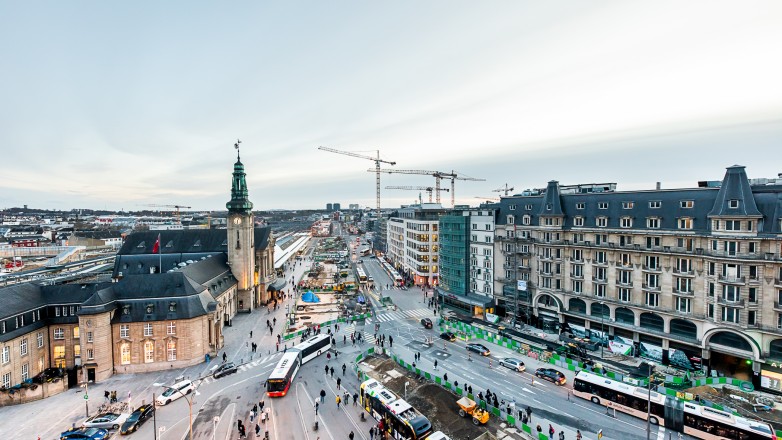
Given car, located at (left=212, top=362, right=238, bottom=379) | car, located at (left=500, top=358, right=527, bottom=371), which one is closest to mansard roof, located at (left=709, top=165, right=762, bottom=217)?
car, located at (left=500, top=358, right=527, bottom=371)

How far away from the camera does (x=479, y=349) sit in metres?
53.1

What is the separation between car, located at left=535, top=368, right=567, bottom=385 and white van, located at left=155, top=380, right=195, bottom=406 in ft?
141

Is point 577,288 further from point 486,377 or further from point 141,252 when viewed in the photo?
point 141,252

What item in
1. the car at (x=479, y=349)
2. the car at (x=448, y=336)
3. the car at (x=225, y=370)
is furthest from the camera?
the car at (x=448, y=336)

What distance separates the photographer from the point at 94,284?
55438mm

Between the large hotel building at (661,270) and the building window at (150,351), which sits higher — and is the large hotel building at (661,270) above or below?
above

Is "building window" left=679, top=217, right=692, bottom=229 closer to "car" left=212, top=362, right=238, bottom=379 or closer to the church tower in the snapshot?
"car" left=212, top=362, right=238, bottom=379

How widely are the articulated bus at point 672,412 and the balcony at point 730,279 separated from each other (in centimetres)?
1774

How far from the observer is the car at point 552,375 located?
142ft

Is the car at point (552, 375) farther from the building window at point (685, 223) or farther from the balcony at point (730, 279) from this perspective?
the building window at point (685, 223)

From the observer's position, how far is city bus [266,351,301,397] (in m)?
40.8

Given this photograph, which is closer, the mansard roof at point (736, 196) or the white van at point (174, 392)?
the white van at point (174, 392)

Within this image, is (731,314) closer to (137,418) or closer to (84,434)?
(137,418)

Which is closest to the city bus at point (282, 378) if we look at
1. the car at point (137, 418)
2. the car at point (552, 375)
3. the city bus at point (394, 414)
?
the city bus at point (394, 414)
